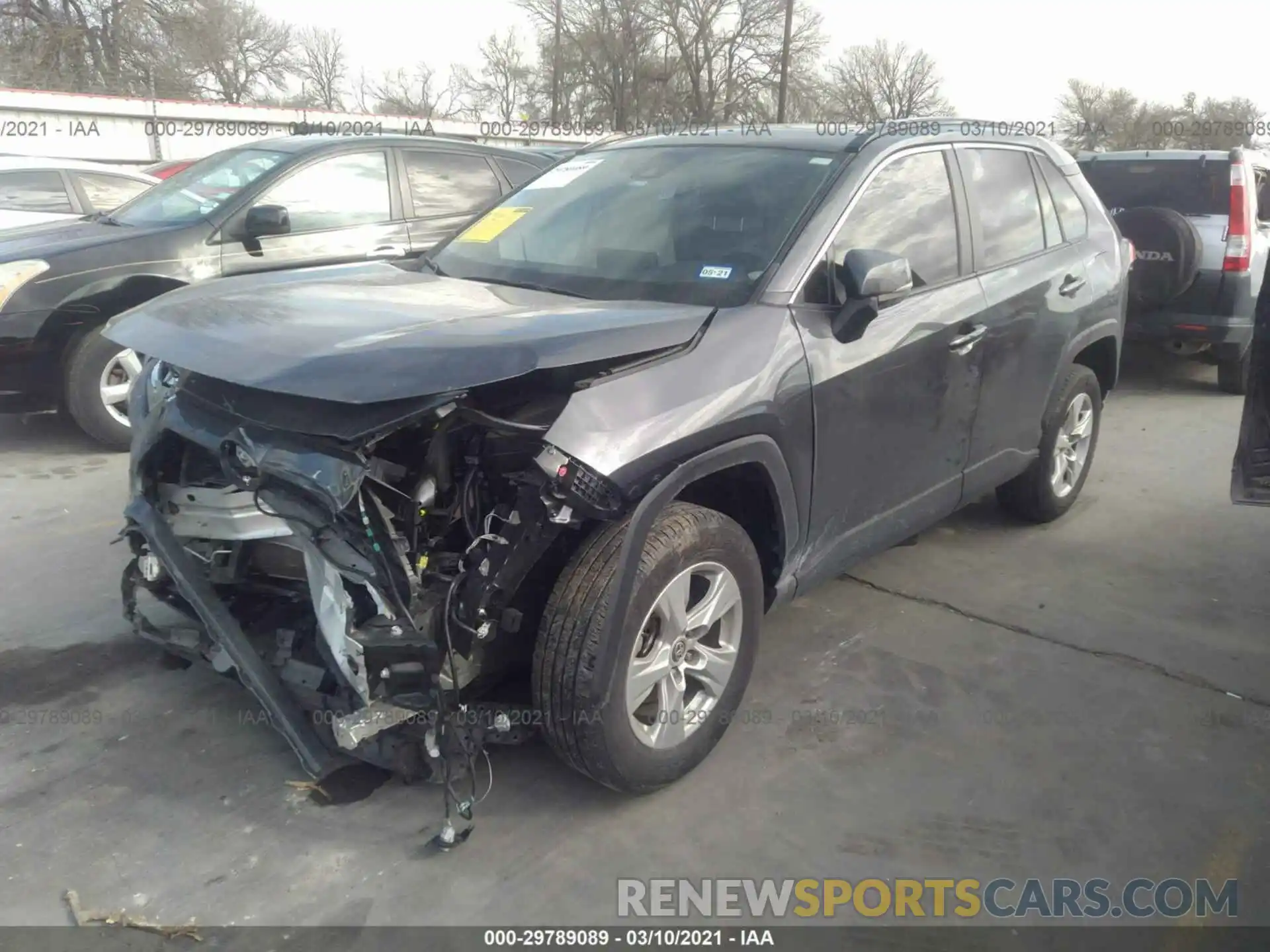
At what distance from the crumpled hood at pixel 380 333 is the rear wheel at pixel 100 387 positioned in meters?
2.97

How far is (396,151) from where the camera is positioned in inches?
274

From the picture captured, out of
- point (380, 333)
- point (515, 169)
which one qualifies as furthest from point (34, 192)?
point (380, 333)

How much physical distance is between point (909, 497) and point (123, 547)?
3.50m

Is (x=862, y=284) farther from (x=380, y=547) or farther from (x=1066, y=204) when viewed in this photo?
(x=1066, y=204)

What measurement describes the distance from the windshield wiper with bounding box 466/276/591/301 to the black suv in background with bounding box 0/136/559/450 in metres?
1.79

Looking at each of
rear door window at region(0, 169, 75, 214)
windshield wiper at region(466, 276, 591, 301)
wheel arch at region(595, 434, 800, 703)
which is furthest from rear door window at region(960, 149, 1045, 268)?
rear door window at region(0, 169, 75, 214)

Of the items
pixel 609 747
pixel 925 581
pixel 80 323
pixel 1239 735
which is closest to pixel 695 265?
pixel 609 747

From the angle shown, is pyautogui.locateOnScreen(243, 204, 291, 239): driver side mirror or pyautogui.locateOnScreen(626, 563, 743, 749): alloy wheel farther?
pyautogui.locateOnScreen(243, 204, 291, 239): driver side mirror

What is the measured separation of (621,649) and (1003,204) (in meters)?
2.78

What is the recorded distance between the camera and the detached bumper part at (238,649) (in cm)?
290

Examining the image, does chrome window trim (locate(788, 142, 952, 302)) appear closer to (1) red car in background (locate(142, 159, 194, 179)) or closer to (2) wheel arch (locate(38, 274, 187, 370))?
(2) wheel arch (locate(38, 274, 187, 370))

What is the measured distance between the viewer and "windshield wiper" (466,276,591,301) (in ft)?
11.1

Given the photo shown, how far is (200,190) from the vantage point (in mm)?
6641

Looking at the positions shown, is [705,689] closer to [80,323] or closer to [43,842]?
[43,842]
